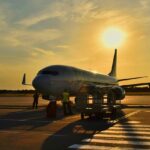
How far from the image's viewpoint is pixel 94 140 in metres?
14.2

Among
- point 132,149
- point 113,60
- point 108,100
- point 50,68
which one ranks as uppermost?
point 113,60

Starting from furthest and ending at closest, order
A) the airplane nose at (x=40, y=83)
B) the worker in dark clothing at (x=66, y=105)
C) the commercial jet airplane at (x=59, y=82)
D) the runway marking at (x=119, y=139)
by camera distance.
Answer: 1. the commercial jet airplane at (x=59, y=82)
2. the airplane nose at (x=40, y=83)
3. the worker in dark clothing at (x=66, y=105)
4. the runway marking at (x=119, y=139)

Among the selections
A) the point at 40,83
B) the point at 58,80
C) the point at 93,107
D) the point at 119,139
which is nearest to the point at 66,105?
the point at 93,107

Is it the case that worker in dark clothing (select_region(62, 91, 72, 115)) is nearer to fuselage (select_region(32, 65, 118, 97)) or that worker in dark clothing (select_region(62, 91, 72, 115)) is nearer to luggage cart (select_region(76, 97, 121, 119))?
luggage cart (select_region(76, 97, 121, 119))

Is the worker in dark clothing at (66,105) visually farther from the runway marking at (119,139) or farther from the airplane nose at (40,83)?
the runway marking at (119,139)

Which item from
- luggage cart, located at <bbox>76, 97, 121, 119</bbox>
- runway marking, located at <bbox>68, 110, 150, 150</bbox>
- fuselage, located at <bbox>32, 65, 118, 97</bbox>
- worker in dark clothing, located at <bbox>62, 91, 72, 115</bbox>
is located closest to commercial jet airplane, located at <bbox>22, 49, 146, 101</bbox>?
fuselage, located at <bbox>32, 65, 118, 97</bbox>

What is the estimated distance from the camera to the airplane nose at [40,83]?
33.5m

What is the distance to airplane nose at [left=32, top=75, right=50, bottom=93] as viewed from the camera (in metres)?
33.5

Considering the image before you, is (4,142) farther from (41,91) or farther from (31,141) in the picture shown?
(41,91)

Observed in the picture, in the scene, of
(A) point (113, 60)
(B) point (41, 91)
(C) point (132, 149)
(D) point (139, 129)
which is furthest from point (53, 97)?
(A) point (113, 60)

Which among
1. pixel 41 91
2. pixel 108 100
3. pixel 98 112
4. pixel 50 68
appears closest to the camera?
pixel 98 112

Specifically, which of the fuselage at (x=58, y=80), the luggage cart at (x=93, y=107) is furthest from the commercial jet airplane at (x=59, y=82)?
the luggage cart at (x=93, y=107)

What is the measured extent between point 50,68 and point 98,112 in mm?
12624

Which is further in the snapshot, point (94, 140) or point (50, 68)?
point (50, 68)
